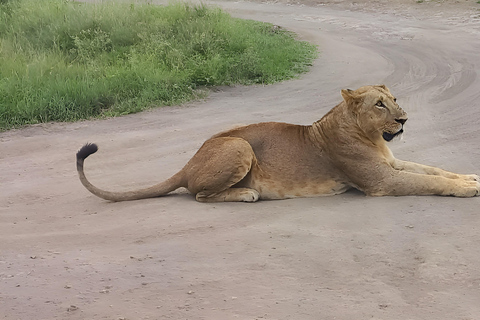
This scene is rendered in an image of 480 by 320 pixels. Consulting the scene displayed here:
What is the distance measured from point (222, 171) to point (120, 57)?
7183mm

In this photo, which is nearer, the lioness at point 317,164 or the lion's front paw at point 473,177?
the lioness at point 317,164

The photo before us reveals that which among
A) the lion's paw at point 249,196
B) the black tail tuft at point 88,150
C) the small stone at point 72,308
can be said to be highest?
the black tail tuft at point 88,150

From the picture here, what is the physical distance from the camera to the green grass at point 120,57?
365 inches

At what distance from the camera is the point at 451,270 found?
356 cm

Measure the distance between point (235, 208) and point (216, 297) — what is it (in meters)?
1.68

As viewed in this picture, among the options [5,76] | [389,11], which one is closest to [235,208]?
[5,76]

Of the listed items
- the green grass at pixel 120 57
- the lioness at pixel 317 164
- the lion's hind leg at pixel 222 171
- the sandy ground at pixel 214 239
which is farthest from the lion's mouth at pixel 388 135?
the green grass at pixel 120 57

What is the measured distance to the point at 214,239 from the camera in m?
4.29

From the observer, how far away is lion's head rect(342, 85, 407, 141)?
494cm

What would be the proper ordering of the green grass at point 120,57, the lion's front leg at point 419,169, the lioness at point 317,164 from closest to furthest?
the lioness at point 317,164
the lion's front leg at point 419,169
the green grass at point 120,57

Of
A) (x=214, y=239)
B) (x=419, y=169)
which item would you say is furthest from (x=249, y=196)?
(x=419, y=169)

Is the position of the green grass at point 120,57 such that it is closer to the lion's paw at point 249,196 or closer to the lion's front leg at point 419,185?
the lion's paw at point 249,196

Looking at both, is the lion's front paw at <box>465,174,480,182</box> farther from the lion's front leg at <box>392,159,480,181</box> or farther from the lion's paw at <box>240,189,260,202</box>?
the lion's paw at <box>240,189,260,202</box>

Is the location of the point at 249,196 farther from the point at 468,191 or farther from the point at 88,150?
the point at 468,191
